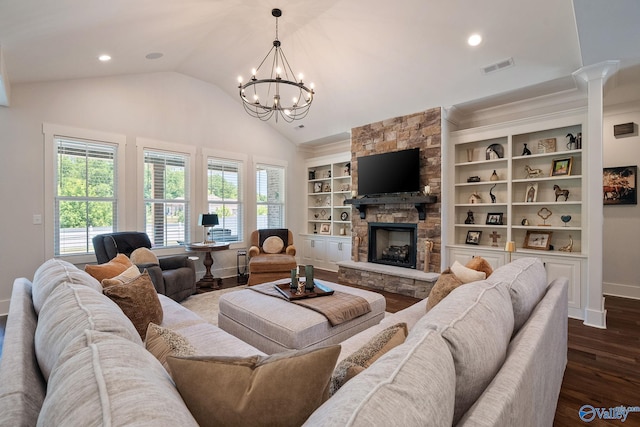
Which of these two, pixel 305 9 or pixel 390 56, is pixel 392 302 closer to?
pixel 390 56

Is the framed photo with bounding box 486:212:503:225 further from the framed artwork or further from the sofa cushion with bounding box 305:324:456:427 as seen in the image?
the sofa cushion with bounding box 305:324:456:427

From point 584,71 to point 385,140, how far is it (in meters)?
2.66

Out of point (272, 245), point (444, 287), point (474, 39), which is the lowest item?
point (272, 245)

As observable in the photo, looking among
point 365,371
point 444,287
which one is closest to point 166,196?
point 444,287

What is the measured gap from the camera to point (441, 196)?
4.67 metres

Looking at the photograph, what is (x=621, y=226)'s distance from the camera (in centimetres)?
438

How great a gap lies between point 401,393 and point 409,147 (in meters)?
4.78

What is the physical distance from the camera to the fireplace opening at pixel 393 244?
5082 mm

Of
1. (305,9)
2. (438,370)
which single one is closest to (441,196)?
(305,9)

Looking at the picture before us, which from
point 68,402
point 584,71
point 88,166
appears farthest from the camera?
point 88,166

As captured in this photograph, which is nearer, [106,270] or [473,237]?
[106,270]

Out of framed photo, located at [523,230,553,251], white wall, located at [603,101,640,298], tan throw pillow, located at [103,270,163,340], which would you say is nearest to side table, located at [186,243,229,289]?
tan throw pillow, located at [103,270,163,340]

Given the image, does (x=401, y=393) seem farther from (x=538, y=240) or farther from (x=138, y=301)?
(x=538, y=240)

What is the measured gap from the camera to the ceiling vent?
370cm
